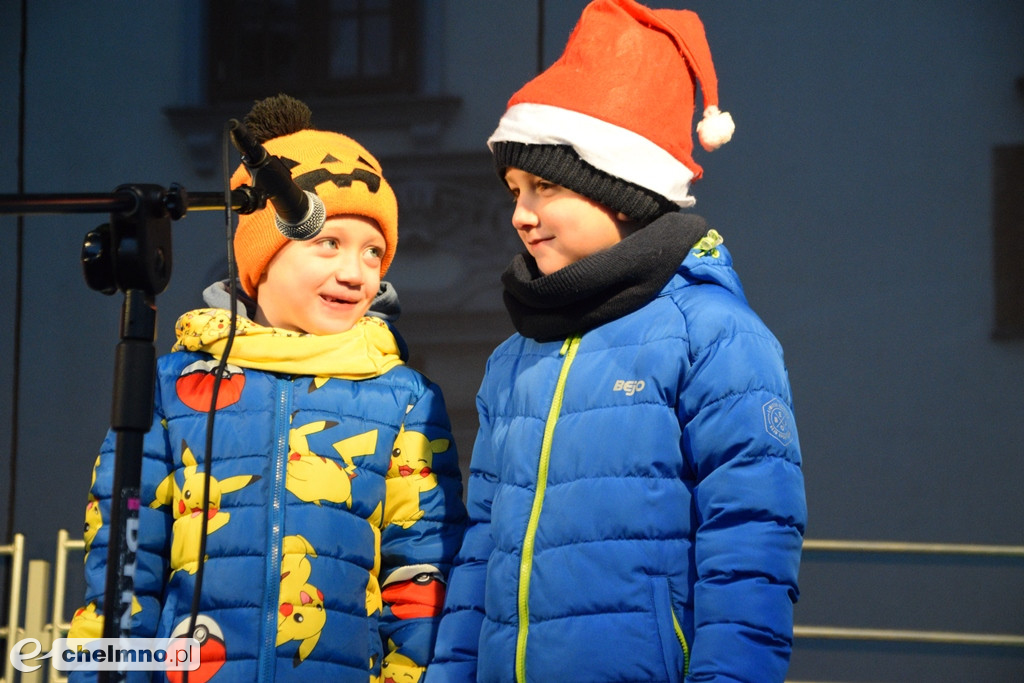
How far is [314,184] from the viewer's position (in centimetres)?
206

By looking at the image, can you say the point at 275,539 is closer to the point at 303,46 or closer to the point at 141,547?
the point at 141,547

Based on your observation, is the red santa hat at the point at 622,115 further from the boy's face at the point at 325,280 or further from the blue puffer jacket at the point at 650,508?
the boy's face at the point at 325,280

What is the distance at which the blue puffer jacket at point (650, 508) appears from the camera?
4.73ft

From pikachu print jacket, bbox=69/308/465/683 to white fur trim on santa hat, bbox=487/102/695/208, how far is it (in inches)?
21.3

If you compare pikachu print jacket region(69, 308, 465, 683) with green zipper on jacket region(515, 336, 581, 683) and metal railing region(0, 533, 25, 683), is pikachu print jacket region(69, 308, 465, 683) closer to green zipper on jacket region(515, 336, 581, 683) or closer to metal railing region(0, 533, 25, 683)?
green zipper on jacket region(515, 336, 581, 683)

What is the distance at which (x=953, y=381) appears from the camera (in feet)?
10.3

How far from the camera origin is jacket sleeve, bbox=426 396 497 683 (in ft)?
5.65

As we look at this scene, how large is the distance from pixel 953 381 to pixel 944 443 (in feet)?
0.58

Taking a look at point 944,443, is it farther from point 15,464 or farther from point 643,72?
point 15,464

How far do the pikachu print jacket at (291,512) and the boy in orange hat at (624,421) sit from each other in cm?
16

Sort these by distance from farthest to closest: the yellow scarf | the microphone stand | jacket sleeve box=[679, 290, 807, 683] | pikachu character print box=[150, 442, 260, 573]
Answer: the yellow scarf < pikachu character print box=[150, 442, 260, 573] < jacket sleeve box=[679, 290, 807, 683] < the microphone stand

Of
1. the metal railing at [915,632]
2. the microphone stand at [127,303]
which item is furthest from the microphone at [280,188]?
the metal railing at [915,632]

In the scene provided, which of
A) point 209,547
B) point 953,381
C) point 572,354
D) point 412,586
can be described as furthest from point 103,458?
point 953,381

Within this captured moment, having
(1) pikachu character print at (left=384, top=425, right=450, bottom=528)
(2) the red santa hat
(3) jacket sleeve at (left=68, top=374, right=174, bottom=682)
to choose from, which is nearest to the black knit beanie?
(2) the red santa hat
